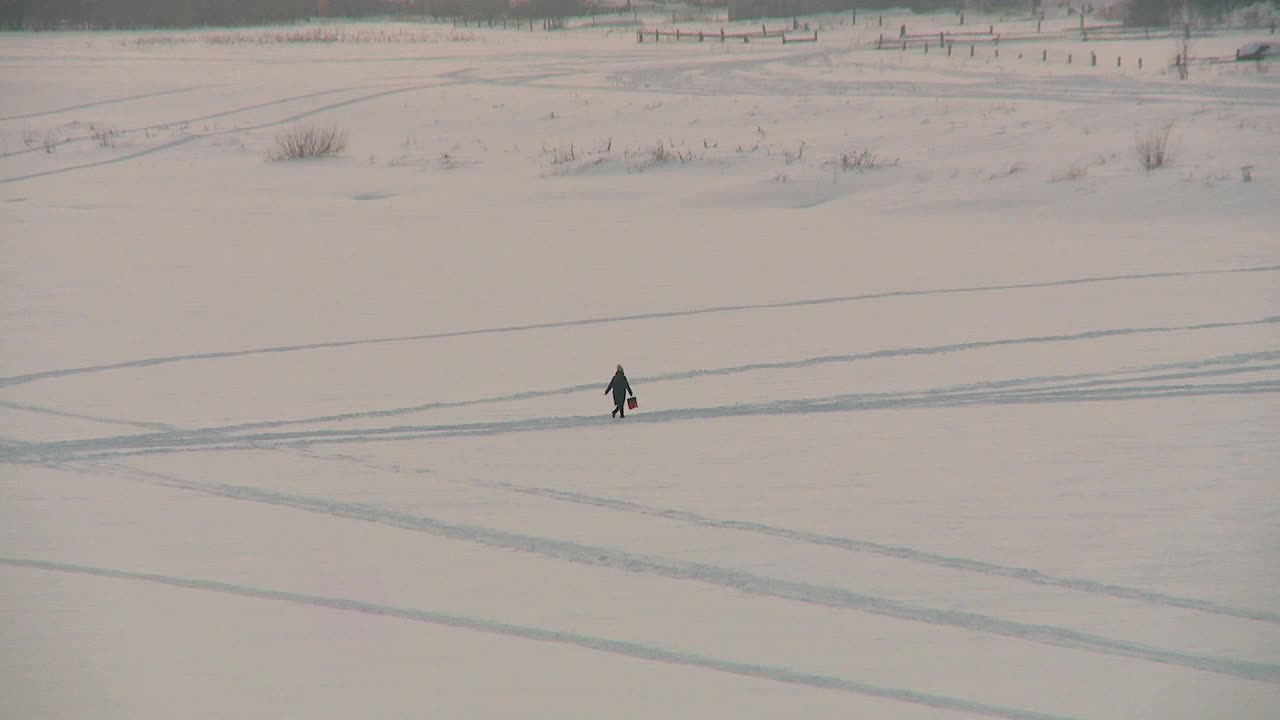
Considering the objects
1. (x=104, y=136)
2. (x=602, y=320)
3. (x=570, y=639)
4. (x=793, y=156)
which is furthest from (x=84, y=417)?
(x=104, y=136)

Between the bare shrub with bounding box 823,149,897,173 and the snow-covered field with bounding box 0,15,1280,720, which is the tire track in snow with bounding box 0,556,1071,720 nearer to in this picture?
the snow-covered field with bounding box 0,15,1280,720

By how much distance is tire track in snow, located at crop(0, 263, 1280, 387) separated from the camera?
1123cm

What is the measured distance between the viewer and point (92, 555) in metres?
6.90

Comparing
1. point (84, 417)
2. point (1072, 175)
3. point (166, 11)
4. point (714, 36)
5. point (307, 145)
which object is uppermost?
point (166, 11)

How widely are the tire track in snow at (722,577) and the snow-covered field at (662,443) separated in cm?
2

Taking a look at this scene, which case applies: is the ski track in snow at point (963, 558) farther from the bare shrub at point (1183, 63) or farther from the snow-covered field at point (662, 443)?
the bare shrub at point (1183, 63)

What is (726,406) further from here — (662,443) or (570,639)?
(570,639)

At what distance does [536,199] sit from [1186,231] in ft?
33.2

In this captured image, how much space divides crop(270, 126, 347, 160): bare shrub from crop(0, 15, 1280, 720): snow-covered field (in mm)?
3206

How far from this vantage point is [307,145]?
27.0 m

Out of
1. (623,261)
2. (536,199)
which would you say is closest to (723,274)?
(623,261)

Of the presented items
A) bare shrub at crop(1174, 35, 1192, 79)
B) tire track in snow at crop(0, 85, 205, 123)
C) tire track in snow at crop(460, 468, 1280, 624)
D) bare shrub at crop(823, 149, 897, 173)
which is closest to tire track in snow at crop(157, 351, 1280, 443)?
tire track in snow at crop(460, 468, 1280, 624)

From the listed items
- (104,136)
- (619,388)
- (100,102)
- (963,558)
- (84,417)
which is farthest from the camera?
(100,102)

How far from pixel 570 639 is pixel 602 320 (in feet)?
23.7
